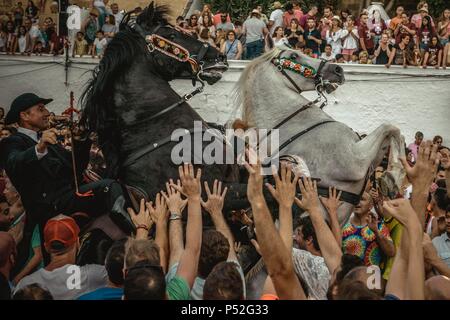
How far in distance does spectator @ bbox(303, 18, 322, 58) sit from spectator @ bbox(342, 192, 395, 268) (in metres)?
6.67

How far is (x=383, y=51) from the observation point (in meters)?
12.9

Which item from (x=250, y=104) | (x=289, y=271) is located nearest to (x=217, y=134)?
(x=250, y=104)

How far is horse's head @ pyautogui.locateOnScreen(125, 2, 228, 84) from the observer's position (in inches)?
249

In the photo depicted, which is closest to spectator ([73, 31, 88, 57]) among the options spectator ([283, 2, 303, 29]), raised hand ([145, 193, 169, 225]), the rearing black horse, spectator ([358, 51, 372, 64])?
spectator ([283, 2, 303, 29])

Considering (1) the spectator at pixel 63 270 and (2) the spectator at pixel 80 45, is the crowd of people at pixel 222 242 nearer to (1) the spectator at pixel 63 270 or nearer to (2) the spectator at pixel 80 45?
(1) the spectator at pixel 63 270

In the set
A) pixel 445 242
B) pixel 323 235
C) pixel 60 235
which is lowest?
pixel 445 242

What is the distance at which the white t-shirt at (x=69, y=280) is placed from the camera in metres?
4.82

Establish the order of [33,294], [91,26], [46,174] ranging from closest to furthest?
[33,294]
[46,174]
[91,26]

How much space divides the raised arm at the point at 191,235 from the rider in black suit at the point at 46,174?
1.50 m

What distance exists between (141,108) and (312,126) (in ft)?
5.03

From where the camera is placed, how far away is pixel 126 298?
3619mm

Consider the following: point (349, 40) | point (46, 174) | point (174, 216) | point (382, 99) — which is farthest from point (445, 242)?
point (349, 40)

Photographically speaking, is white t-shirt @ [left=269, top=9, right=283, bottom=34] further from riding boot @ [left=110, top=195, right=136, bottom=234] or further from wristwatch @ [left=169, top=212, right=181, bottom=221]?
wristwatch @ [left=169, top=212, right=181, bottom=221]

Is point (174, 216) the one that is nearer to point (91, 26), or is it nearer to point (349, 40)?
point (349, 40)
